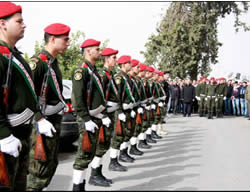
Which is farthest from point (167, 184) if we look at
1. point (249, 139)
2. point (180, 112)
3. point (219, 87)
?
point (180, 112)

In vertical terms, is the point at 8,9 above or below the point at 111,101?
above

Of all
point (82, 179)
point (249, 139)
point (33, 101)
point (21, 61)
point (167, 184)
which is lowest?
point (249, 139)

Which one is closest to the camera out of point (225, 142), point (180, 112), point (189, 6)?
point (225, 142)

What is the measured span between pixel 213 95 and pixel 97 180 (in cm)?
1530

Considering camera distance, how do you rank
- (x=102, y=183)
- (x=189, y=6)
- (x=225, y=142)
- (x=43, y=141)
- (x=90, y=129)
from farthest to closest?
(x=189, y=6)
(x=225, y=142)
(x=102, y=183)
(x=90, y=129)
(x=43, y=141)

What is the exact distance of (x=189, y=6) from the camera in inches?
1228

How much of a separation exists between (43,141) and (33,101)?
70 centimetres

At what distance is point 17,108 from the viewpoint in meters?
2.88

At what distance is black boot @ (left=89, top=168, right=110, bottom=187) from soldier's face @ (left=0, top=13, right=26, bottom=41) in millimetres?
3082

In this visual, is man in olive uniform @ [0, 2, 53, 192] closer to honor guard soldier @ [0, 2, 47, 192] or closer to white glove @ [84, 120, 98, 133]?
honor guard soldier @ [0, 2, 47, 192]

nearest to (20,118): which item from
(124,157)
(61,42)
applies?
(61,42)

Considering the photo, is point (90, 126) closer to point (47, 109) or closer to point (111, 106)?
point (47, 109)

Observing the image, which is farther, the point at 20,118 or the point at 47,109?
the point at 47,109

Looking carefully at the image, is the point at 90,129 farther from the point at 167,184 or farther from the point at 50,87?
the point at 167,184
